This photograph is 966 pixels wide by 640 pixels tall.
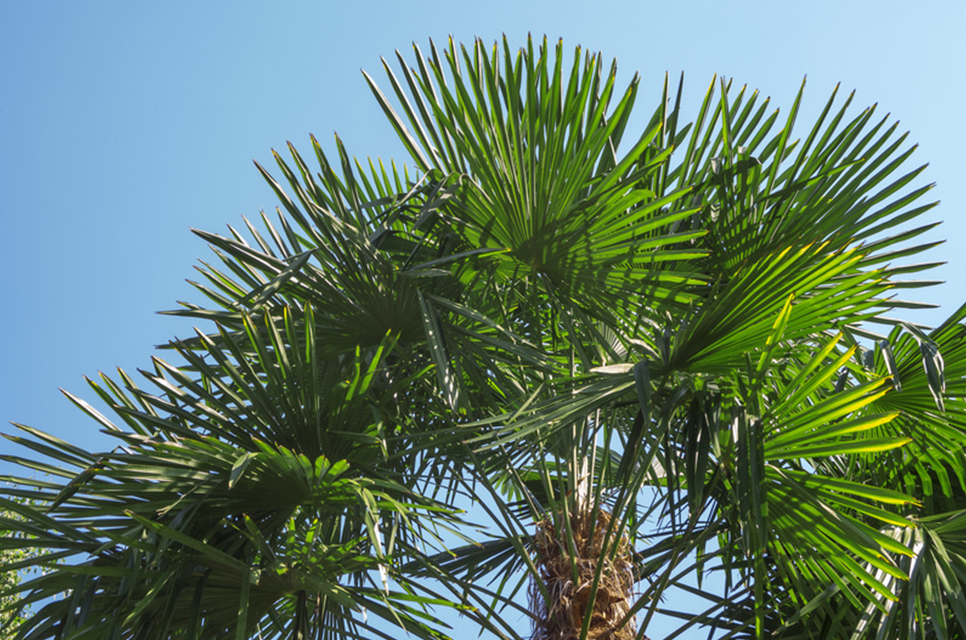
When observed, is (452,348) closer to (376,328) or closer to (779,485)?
(376,328)

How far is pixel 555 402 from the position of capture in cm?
268

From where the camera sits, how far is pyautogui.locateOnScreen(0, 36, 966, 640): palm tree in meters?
2.59

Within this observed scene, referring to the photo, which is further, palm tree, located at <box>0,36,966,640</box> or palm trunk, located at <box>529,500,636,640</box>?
palm trunk, located at <box>529,500,636,640</box>

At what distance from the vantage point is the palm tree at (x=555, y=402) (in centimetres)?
259

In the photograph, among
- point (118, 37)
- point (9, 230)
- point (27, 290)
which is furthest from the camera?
point (9, 230)

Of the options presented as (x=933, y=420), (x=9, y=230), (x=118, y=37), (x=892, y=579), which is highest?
(x=9, y=230)

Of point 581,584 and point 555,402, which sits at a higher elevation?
point 555,402

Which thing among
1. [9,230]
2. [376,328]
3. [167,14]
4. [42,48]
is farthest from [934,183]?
[9,230]

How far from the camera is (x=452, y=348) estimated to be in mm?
3314

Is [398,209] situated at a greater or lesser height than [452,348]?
greater

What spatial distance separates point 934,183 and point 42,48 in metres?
15.3

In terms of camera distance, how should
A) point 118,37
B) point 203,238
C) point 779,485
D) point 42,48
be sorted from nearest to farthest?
point 779,485 < point 203,238 < point 118,37 < point 42,48

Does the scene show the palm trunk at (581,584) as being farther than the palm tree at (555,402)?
Yes

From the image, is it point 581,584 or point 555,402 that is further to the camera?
point 581,584
